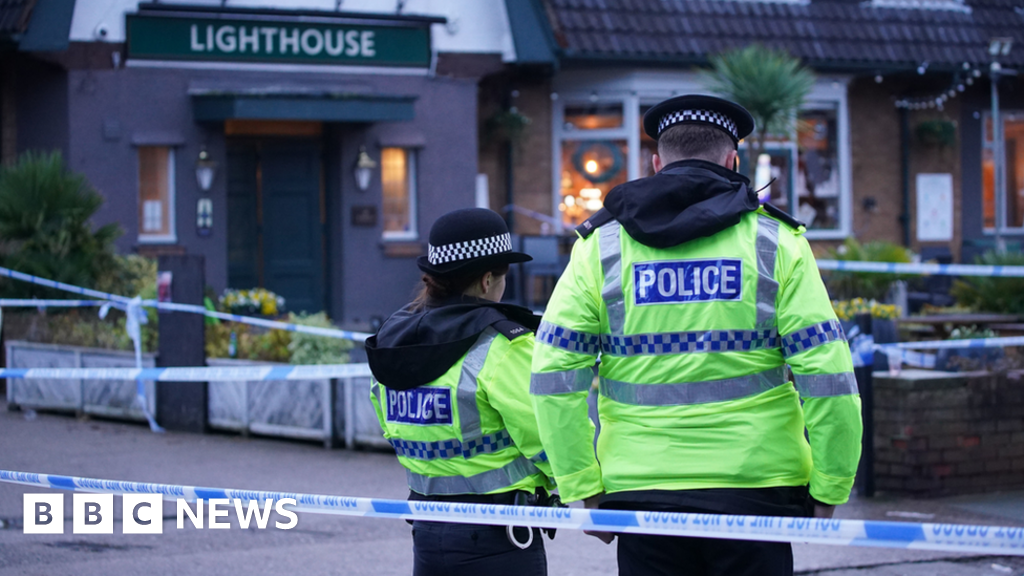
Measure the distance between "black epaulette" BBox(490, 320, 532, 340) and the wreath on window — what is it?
1256 centimetres

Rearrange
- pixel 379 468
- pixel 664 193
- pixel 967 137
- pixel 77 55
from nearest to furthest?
pixel 664 193 < pixel 379 468 < pixel 77 55 < pixel 967 137

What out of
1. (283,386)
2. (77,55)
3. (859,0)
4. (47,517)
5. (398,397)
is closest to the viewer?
(398,397)

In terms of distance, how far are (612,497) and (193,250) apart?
1137 centimetres

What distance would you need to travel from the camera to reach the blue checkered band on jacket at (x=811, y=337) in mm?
2768

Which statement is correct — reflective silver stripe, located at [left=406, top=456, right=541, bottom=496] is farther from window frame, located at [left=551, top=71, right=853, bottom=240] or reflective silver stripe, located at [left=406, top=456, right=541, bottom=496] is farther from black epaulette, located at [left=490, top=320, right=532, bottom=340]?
window frame, located at [left=551, top=71, right=853, bottom=240]

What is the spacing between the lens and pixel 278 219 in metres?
14.4

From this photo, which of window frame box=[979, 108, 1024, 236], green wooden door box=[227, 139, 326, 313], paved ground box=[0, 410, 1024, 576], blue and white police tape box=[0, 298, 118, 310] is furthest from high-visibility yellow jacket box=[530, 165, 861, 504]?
window frame box=[979, 108, 1024, 236]

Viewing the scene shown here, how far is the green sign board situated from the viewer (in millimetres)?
13172

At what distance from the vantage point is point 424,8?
14312 millimetres

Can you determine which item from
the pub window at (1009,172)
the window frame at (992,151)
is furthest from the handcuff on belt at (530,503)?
the pub window at (1009,172)

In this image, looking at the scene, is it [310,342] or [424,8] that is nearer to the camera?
[310,342]

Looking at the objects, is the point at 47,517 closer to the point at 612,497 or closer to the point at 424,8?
the point at 612,497

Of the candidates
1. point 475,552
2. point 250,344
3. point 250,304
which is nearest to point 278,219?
point 250,304

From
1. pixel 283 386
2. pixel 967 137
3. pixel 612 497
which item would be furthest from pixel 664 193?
pixel 967 137
